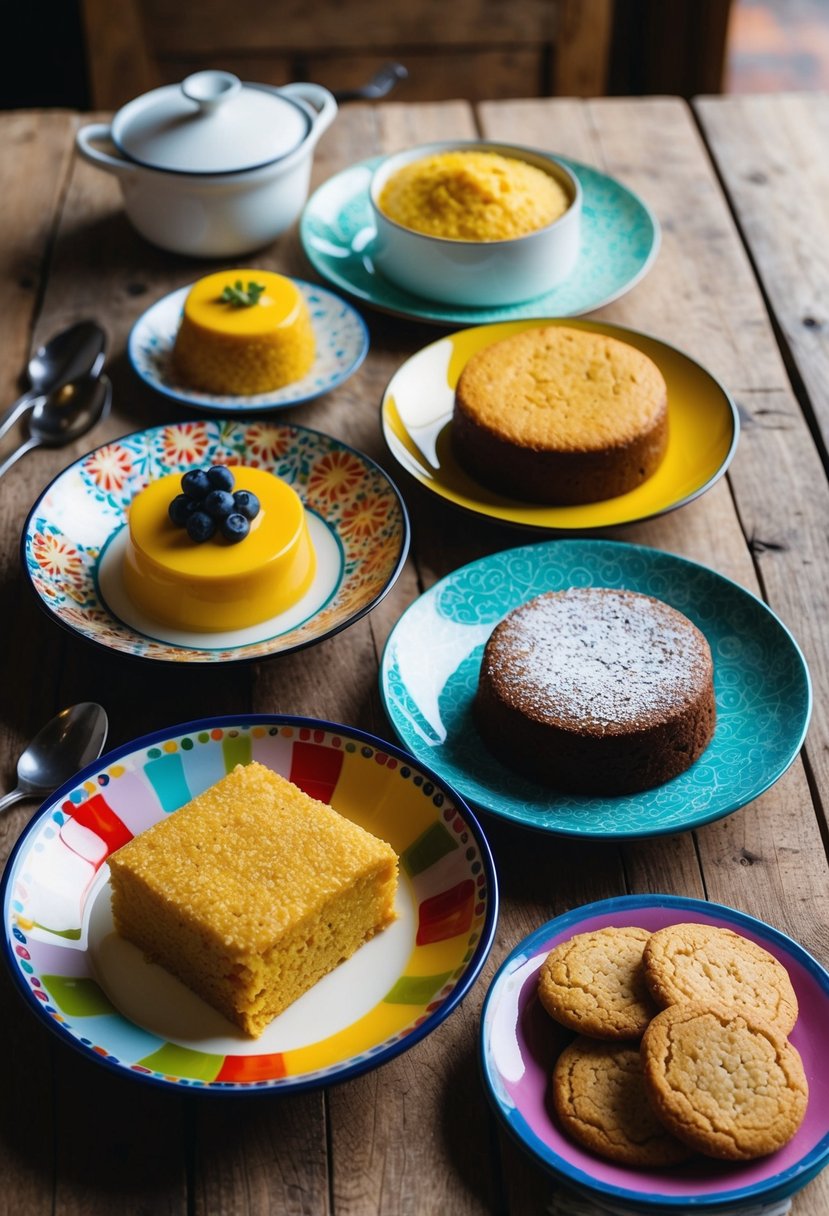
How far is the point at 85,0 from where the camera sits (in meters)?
3.41

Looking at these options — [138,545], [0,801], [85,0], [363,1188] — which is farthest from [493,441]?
[85,0]

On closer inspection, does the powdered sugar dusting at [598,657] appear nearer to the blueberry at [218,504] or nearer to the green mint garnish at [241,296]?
the blueberry at [218,504]

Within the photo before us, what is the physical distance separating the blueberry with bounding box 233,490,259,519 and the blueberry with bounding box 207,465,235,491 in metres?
0.02

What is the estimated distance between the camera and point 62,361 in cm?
183

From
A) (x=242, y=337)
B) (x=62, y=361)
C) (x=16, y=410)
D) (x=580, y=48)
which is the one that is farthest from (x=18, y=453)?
(x=580, y=48)

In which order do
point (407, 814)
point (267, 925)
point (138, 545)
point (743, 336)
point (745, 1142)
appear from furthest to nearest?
point (743, 336), point (138, 545), point (407, 814), point (267, 925), point (745, 1142)

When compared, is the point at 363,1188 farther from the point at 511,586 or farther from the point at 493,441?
the point at 493,441

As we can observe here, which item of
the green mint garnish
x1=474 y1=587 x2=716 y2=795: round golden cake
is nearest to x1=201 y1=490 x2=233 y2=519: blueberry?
x1=474 y1=587 x2=716 y2=795: round golden cake

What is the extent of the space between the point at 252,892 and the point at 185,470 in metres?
0.73

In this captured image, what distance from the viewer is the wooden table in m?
0.98

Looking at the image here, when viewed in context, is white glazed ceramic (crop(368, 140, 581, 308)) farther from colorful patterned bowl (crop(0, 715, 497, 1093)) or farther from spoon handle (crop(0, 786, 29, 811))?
spoon handle (crop(0, 786, 29, 811))

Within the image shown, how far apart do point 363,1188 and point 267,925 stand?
0.70ft

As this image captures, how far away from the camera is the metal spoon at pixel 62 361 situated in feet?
5.86

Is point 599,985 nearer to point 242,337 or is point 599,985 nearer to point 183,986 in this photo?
point 183,986
